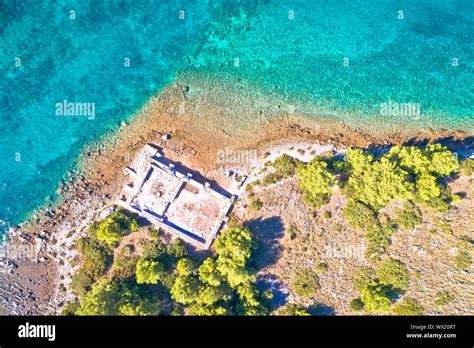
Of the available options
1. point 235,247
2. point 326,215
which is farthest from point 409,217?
point 235,247

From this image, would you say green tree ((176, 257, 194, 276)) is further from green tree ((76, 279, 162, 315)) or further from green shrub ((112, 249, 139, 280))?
green shrub ((112, 249, 139, 280))

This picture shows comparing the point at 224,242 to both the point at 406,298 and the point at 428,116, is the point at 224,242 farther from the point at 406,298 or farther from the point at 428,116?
the point at 428,116

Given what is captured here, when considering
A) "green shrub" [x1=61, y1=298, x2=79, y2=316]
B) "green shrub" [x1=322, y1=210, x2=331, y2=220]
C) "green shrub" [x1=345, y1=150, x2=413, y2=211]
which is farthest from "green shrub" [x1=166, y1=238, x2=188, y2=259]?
"green shrub" [x1=345, y1=150, x2=413, y2=211]

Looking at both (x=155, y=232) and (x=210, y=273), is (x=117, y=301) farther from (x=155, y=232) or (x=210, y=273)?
(x=210, y=273)

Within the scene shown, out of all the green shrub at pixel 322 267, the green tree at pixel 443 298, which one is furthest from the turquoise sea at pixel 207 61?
the green tree at pixel 443 298
